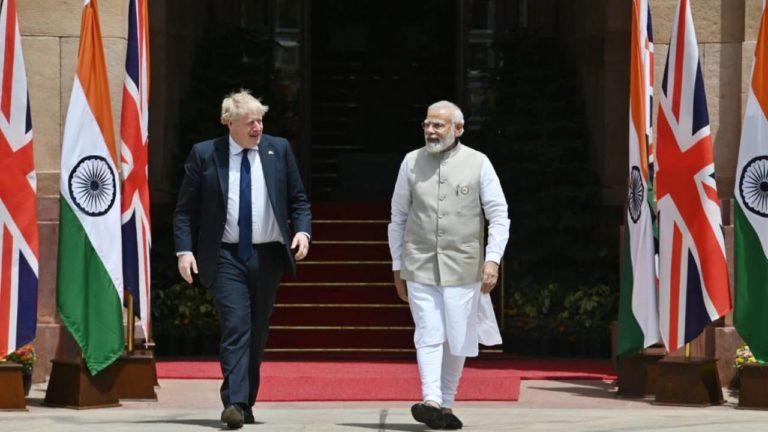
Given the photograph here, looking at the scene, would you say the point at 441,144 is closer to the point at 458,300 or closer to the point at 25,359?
the point at 458,300

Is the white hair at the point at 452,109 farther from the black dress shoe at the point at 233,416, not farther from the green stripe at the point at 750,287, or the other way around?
the green stripe at the point at 750,287

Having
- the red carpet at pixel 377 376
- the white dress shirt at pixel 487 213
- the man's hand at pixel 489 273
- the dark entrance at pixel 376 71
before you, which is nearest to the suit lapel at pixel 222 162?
the white dress shirt at pixel 487 213

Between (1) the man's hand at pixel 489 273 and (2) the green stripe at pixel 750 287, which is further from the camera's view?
(2) the green stripe at pixel 750 287

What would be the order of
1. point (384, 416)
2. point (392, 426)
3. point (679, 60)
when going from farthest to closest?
point (679, 60)
point (384, 416)
point (392, 426)

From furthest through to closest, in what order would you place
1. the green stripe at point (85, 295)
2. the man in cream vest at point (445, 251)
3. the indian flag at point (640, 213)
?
the indian flag at point (640, 213) → the green stripe at point (85, 295) → the man in cream vest at point (445, 251)

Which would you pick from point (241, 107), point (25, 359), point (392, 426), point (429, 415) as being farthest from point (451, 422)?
point (25, 359)

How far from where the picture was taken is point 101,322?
515 inches

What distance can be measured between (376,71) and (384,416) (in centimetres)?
1388

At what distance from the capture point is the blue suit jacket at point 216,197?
1132 cm

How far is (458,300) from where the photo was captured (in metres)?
11.2

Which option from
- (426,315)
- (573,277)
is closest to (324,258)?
(573,277)

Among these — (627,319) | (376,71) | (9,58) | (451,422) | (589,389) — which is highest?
(376,71)

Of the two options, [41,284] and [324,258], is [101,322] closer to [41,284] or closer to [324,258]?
[41,284]

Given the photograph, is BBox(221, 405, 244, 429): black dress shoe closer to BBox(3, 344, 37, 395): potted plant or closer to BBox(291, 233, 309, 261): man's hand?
BBox(291, 233, 309, 261): man's hand
